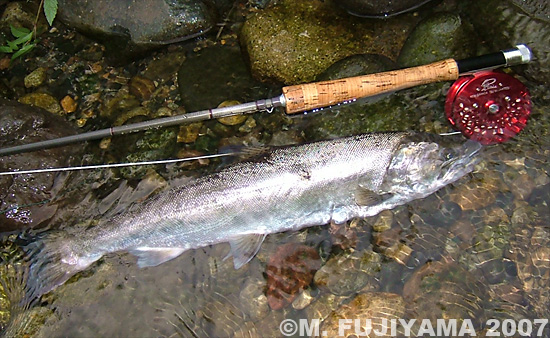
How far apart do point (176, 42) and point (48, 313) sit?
3179 mm

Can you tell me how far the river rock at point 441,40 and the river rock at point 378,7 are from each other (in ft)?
0.96

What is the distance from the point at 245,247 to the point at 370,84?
1.84 metres

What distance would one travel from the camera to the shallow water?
3.84m

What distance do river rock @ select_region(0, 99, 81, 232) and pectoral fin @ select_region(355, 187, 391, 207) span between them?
120 inches

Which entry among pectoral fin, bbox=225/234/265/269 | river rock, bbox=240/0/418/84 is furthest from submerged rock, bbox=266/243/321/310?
Answer: river rock, bbox=240/0/418/84

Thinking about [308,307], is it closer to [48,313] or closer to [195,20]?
[48,313]

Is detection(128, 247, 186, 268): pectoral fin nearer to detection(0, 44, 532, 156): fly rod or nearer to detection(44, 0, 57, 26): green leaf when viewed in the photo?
detection(0, 44, 532, 156): fly rod

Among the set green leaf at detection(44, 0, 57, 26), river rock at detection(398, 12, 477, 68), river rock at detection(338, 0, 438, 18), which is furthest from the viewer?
river rock at detection(338, 0, 438, 18)

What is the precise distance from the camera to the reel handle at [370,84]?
3979 mm

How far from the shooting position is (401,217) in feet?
13.7

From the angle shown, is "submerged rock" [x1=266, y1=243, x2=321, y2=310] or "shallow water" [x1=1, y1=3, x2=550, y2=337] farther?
"submerged rock" [x1=266, y1=243, x2=321, y2=310]

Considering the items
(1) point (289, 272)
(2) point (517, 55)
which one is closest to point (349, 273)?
(1) point (289, 272)

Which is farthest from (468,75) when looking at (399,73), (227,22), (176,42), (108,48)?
(108,48)

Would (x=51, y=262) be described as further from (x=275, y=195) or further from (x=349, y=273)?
(x=349, y=273)
